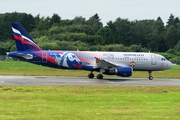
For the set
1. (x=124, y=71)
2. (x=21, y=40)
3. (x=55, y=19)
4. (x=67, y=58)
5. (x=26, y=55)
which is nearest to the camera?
(x=124, y=71)

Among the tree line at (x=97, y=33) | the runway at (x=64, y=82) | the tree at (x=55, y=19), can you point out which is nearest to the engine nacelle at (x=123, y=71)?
the runway at (x=64, y=82)

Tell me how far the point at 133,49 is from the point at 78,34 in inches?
512

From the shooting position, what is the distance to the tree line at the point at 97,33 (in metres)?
99.5

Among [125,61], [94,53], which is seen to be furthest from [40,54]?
[125,61]

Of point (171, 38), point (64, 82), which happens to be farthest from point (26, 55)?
point (171, 38)

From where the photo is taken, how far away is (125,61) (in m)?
44.1

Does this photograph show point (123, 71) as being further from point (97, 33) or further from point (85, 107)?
point (97, 33)

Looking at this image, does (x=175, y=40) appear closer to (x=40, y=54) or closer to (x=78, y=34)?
(x=78, y=34)

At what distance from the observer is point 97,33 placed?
115 meters

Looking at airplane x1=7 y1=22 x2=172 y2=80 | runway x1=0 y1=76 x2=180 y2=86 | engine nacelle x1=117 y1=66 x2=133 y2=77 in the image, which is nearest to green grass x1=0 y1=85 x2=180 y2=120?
runway x1=0 y1=76 x2=180 y2=86

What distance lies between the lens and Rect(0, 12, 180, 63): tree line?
99.5 metres

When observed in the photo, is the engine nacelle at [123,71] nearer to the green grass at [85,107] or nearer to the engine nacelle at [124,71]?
the engine nacelle at [124,71]

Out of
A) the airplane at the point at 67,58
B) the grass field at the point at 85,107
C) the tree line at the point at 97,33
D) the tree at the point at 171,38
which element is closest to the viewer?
the grass field at the point at 85,107

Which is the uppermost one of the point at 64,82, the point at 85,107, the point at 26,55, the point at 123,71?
Answer: the point at 26,55
